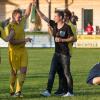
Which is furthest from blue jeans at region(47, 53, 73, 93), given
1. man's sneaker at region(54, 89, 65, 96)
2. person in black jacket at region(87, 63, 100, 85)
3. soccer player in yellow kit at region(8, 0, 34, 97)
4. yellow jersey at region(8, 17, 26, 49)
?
person in black jacket at region(87, 63, 100, 85)

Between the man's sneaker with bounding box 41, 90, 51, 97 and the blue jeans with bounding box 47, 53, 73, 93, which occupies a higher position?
the blue jeans with bounding box 47, 53, 73, 93

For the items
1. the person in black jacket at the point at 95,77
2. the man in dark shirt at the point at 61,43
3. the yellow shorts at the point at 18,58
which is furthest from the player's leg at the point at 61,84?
the person in black jacket at the point at 95,77

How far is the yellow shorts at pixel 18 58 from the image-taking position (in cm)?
1296

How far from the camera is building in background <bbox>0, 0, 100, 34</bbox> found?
59.1 meters

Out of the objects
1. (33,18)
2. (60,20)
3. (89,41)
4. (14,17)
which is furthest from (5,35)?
(33,18)

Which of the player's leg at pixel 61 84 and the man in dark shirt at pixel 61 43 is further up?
the man in dark shirt at pixel 61 43

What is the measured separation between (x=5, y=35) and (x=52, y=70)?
1444mm

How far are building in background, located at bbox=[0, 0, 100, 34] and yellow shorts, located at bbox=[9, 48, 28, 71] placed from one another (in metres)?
45.6

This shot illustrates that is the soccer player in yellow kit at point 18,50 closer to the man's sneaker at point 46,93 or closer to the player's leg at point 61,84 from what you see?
the man's sneaker at point 46,93

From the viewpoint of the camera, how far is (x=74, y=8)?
5994 cm

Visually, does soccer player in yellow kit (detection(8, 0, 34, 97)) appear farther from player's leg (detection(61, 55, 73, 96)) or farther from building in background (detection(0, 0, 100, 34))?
building in background (detection(0, 0, 100, 34))

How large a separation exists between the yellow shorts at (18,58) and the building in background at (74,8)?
45.6 m

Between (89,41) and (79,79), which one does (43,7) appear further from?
(79,79)

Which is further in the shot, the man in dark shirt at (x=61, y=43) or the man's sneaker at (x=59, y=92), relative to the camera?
the man's sneaker at (x=59, y=92)
